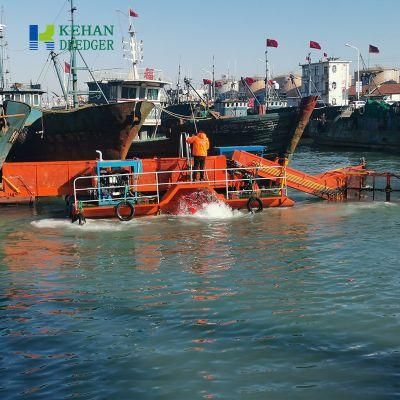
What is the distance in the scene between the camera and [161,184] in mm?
15859

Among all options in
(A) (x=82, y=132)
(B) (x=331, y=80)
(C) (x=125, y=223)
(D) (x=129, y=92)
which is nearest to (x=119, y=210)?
(C) (x=125, y=223)

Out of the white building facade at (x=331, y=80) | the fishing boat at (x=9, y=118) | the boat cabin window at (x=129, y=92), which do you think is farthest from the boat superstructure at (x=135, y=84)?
the white building facade at (x=331, y=80)

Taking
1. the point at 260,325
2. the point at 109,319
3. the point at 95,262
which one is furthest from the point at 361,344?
the point at 95,262

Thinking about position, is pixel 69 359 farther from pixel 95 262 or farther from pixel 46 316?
pixel 95 262

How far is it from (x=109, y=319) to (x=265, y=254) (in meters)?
4.52

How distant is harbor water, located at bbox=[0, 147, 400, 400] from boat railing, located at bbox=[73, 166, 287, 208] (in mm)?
1555

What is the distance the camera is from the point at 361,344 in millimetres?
7191

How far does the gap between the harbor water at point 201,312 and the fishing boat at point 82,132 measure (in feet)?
24.1

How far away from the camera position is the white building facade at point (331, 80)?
274 feet

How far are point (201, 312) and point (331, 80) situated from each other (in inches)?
3155

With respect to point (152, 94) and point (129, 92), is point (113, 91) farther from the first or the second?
point (152, 94)

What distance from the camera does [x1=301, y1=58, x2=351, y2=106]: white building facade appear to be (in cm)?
8350

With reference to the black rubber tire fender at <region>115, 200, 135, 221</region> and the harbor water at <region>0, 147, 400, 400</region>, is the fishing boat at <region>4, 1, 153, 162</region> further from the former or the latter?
the harbor water at <region>0, 147, 400, 400</region>

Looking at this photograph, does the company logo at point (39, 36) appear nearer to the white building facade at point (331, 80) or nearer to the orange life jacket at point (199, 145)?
the orange life jacket at point (199, 145)
